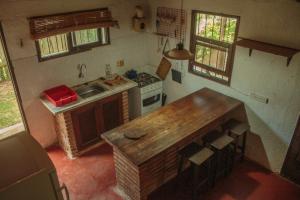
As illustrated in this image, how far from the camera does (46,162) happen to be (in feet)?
6.30

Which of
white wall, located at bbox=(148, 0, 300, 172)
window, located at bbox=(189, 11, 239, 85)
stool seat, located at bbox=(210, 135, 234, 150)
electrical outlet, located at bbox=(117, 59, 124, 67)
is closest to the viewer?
white wall, located at bbox=(148, 0, 300, 172)

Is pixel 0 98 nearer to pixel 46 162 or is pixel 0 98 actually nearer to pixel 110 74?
pixel 110 74

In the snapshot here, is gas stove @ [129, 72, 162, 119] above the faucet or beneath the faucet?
beneath

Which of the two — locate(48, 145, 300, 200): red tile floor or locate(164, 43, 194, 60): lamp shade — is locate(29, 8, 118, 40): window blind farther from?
locate(48, 145, 300, 200): red tile floor

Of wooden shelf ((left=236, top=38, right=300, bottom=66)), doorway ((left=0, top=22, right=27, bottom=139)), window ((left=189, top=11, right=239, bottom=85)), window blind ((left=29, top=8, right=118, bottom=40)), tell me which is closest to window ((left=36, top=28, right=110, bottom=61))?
window blind ((left=29, top=8, right=118, bottom=40))

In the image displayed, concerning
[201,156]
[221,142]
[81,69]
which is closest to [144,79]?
[81,69]

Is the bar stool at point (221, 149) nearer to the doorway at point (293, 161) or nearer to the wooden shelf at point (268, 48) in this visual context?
the doorway at point (293, 161)

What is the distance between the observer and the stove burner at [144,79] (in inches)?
201

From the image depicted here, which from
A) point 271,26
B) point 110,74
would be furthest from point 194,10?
point 110,74

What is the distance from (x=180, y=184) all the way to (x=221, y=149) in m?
0.85

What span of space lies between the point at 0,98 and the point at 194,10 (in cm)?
541

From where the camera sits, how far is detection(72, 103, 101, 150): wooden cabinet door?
433 centimetres

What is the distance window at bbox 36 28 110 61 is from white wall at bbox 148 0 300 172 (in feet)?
4.81

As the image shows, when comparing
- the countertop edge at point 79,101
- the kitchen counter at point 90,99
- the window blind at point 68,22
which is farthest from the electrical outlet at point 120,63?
the window blind at point 68,22
